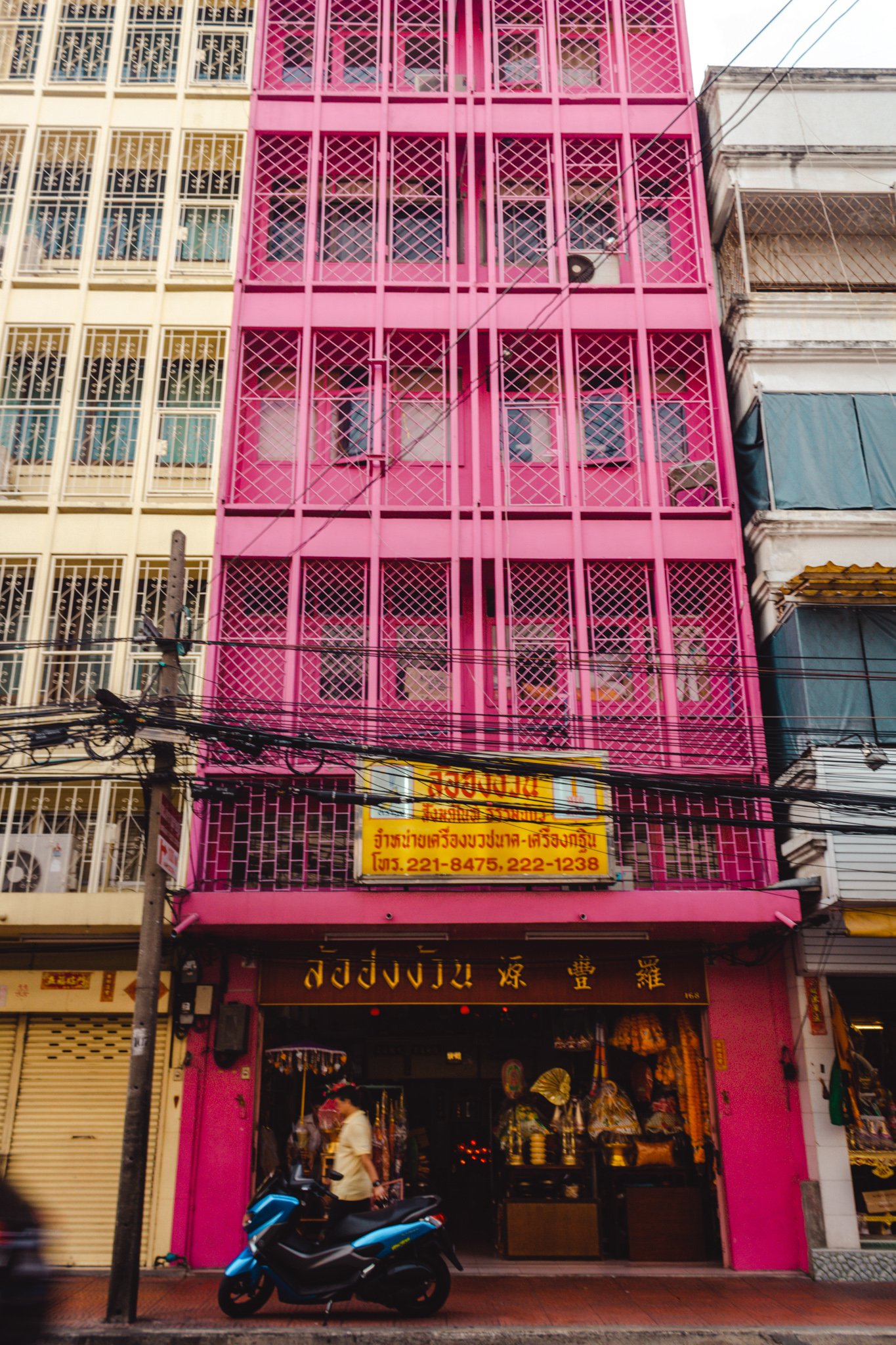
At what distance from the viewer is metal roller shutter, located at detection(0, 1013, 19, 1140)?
1155 centimetres

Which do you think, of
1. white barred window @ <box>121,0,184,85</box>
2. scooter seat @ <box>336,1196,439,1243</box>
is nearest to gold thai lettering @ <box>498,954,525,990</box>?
scooter seat @ <box>336,1196,439,1243</box>

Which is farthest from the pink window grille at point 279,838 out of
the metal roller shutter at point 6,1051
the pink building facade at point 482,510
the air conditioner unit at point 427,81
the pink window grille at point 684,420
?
the air conditioner unit at point 427,81

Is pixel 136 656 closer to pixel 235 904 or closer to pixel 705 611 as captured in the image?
pixel 235 904

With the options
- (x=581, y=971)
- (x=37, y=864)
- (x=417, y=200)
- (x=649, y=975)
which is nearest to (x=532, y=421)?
(x=417, y=200)

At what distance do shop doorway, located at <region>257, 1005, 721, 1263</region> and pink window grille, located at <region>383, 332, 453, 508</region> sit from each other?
6659 mm

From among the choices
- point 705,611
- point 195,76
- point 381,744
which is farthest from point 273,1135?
point 195,76

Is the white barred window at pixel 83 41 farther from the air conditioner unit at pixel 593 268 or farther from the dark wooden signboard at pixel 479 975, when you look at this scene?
the dark wooden signboard at pixel 479 975

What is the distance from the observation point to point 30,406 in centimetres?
1394

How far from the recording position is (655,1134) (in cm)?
1181

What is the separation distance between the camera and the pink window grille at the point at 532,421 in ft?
45.2

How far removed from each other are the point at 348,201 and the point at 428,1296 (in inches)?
556

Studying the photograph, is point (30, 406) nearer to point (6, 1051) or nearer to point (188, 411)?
point (188, 411)

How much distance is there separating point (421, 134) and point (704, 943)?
12.1 m

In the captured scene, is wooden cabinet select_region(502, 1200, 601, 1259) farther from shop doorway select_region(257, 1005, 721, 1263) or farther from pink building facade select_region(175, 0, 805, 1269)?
pink building facade select_region(175, 0, 805, 1269)
